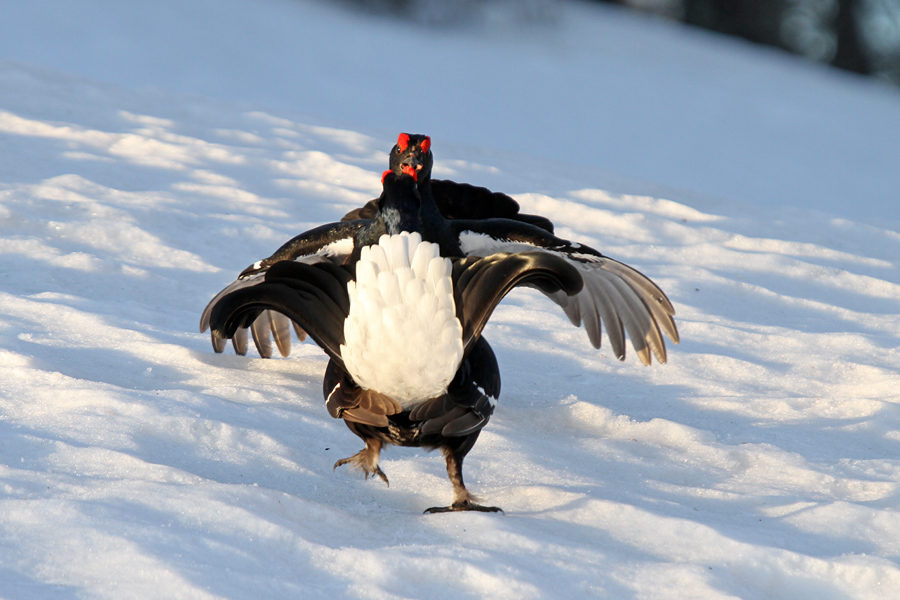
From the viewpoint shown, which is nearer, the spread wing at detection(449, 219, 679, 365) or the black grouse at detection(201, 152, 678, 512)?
the black grouse at detection(201, 152, 678, 512)

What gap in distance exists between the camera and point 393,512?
260 cm

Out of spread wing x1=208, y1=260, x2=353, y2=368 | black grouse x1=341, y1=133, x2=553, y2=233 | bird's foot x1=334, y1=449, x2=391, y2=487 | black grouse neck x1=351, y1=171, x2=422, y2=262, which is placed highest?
black grouse x1=341, y1=133, x2=553, y2=233

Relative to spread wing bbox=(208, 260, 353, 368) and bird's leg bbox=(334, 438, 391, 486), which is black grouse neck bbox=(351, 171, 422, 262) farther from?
bird's leg bbox=(334, 438, 391, 486)

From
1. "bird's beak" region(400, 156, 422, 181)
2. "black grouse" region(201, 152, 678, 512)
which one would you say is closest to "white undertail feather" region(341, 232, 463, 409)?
"black grouse" region(201, 152, 678, 512)

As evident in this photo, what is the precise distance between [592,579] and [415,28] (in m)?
11.6

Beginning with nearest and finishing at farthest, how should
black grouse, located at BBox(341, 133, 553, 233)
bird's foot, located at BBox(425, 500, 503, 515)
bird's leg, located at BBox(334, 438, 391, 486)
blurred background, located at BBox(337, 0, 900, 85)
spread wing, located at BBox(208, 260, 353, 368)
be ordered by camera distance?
spread wing, located at BBox(208, 260, 353, 368) → bird's foot, located at BBox(425, 500, 503, 515) → bird's leg, located at BBox(334, 438, 391, 486) → black grouse, located at BBox(341, 133, 553, 233) → blurred background, located at BBox(337, 0, 900, 85)

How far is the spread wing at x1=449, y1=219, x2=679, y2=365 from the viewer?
2.66m

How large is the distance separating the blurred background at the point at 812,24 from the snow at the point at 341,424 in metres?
8.51

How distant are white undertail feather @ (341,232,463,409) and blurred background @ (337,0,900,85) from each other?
1586 cm

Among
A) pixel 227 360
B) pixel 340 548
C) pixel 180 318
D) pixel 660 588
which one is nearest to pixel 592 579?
pixel 660 588

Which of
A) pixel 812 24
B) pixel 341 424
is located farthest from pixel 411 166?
pixel 812 24

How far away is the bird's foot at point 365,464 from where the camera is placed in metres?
2.75

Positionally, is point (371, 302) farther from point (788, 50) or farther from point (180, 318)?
point (788, 50)

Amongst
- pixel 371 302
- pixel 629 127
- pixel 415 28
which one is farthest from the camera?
pixel 415 28
